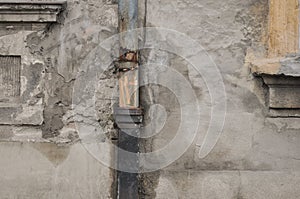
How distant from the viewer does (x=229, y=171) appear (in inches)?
128

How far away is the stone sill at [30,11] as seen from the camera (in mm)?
3195

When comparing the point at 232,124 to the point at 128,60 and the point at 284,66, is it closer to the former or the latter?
the point at 284,66

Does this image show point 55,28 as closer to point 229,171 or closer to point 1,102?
point 1,102

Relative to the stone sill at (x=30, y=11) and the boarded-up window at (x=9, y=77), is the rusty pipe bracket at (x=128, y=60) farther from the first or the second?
the boarded-up window at (x=9, y=77)

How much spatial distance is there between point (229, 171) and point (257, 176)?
0.19 meters

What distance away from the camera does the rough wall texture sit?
3.24 metres

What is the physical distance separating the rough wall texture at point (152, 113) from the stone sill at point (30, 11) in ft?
0.20

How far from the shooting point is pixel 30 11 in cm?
323

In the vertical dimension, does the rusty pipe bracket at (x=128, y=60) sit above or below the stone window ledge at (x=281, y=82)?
above

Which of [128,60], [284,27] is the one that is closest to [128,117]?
[128,60]

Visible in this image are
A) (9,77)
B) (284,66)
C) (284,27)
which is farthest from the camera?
(9,77)

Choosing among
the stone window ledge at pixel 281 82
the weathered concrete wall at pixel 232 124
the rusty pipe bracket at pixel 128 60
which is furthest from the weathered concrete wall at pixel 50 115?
the stone window ledge at pixel 281 82

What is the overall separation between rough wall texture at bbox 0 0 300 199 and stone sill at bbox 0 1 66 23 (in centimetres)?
6

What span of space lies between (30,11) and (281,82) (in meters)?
1.70
